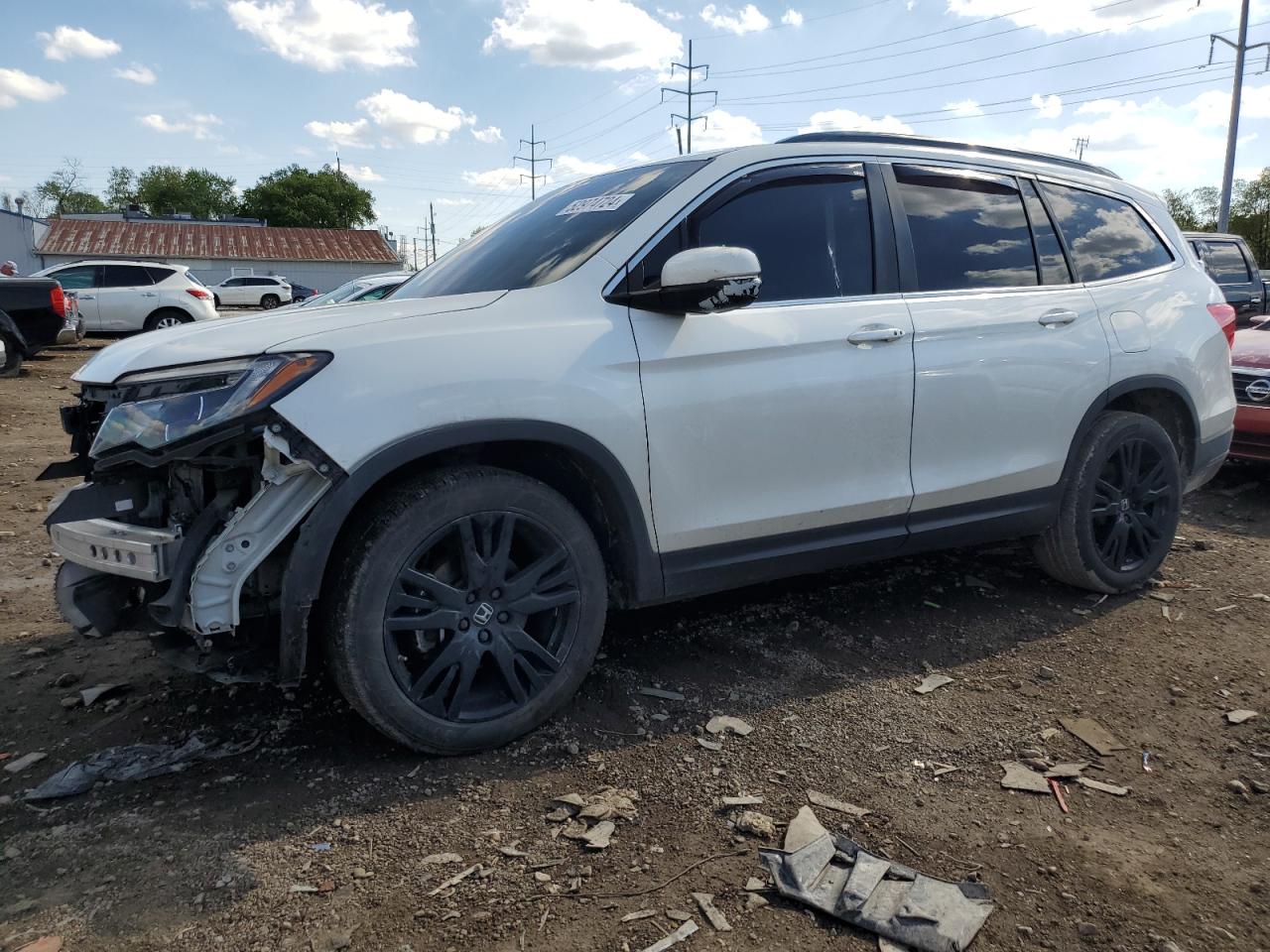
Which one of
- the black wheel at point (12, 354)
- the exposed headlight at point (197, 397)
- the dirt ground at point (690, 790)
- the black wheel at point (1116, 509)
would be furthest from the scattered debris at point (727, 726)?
the black wheel at point (12, 354)

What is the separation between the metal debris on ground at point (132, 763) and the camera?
9.02 ft

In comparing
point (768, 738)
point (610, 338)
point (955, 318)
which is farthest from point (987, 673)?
point (610, 338)

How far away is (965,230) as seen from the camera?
3.81 m

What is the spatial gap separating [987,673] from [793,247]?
1.78 meters

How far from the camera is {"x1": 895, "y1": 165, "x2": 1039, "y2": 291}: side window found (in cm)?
367

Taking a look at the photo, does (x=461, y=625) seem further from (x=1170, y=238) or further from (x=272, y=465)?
(x=1170, y=238)

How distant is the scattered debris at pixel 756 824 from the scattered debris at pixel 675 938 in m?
0.40

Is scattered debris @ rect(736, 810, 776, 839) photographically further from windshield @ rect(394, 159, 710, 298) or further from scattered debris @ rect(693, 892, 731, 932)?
windshield @ rect(394, 159, 710, 298)

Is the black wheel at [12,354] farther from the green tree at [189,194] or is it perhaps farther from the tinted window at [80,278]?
the green tree at [189,194]

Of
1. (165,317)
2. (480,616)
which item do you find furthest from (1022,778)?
(165,317)

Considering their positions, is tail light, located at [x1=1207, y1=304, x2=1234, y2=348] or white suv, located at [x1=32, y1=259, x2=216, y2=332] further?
white suv, located at [x1=32, y1=259, x2=216, y2=332]

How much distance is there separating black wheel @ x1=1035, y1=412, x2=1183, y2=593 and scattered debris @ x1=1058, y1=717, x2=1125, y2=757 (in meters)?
1.17

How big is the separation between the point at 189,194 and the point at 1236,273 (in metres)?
101

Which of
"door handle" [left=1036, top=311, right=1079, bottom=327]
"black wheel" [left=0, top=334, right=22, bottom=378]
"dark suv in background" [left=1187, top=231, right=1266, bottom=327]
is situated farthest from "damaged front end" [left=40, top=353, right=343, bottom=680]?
"dark suv in background" [left=1187, top=231, right=1266, bottom=327]
